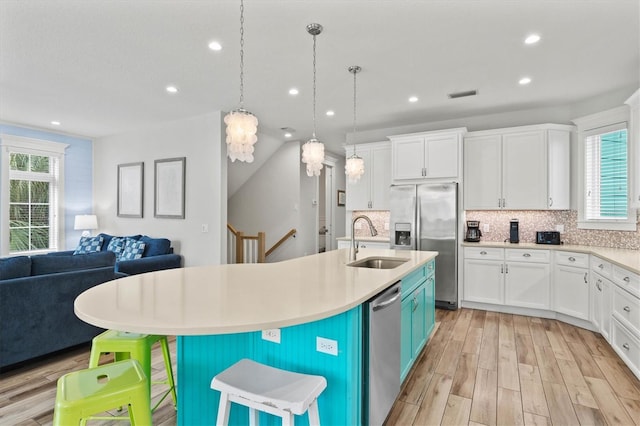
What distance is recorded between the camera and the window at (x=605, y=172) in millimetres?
3699

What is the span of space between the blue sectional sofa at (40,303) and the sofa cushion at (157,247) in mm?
1789

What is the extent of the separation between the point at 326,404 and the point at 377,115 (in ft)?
13.5

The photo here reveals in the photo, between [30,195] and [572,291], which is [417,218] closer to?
[572,291]

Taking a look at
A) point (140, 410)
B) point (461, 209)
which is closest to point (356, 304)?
point (140, 410)

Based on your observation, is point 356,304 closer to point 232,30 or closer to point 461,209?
point 232,30

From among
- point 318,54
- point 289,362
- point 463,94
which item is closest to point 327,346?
point 289,362

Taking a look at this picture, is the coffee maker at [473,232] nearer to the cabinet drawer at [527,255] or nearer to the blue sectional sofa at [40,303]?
the cabinet drawer at [527,255]

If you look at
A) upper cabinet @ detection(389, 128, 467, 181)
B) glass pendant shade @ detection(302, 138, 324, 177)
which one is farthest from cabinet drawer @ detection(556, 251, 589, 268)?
glass pendant shade @ detection(302, 138, 324, 177)

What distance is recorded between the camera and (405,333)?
7.77ft

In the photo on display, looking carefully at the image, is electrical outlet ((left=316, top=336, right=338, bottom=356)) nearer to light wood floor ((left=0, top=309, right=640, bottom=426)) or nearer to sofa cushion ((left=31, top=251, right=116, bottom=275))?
light wood floor ((left=0, top=309, right=640, bottom=426))

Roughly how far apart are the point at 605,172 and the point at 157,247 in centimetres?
605

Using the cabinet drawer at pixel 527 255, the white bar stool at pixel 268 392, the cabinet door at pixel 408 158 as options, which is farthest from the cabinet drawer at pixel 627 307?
the white bar stool at pixel 268 392

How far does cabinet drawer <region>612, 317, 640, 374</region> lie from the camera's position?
2.55m

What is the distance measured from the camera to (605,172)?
12.9 ft
